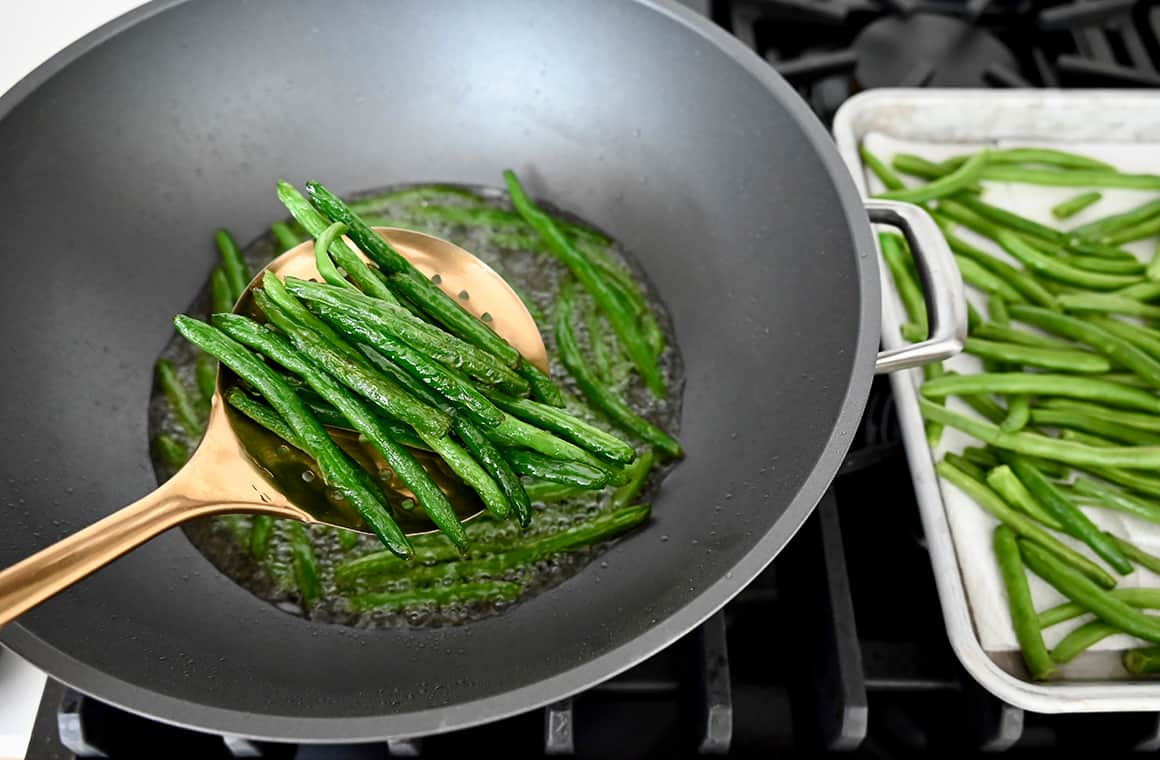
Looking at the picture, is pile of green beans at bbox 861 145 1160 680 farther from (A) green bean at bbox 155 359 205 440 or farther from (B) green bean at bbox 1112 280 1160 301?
(A) green bean at bbox 155 359 205 440

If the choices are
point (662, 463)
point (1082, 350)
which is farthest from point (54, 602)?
point (1082, 350)

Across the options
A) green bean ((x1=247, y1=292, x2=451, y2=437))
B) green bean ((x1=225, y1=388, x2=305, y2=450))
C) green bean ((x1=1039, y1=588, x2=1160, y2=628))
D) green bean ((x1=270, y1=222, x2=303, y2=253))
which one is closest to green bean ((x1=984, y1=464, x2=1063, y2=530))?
green bean ((x1=1039, y1=588, x2=1160, y2=628))

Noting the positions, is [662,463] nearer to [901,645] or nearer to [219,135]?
[901,645]

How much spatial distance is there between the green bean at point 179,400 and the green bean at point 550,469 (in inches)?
23.5

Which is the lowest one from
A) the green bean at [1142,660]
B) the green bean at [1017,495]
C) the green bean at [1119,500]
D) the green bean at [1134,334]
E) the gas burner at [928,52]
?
the green bean at [1142,660]

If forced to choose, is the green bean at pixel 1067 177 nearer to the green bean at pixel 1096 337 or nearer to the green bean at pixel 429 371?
the green bean at pixel 1096 337

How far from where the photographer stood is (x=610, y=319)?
1.83 m

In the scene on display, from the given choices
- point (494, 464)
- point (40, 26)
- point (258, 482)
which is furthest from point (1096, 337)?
point (40, 26)

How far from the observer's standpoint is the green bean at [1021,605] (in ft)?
4.93

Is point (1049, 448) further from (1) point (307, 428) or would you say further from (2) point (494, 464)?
(1) point (307, 428)

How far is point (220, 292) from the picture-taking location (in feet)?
6.01

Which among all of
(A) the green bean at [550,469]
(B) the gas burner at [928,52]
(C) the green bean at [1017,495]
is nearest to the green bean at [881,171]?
(B) the gas burner at [928,52]

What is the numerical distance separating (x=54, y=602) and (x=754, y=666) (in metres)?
1.05

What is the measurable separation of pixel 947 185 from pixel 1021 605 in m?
0.88
